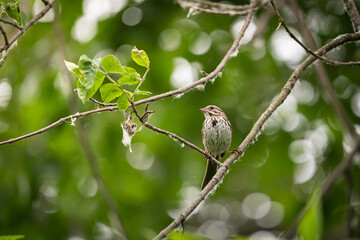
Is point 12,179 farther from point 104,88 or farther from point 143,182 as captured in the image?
point 104,88

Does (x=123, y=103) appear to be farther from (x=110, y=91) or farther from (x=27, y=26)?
(x=27, y=26)

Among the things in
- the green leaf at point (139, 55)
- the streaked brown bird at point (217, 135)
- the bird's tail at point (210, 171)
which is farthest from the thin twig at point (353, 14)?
the streaked brown bird at point (217, 135)

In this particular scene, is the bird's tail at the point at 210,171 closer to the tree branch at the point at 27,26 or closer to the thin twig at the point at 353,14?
the thin twig at the point at 353,14

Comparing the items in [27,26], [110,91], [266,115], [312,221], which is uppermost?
→ [27,26]

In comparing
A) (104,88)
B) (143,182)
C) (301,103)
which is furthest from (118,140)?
(104,88)

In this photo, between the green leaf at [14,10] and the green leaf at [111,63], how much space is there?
531 mm

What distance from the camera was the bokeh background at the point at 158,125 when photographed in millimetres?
6211

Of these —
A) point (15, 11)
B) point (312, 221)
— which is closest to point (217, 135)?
point (15, 11)

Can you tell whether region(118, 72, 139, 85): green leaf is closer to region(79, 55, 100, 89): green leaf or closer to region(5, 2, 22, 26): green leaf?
region(79, 55, 100, 89): green leaf

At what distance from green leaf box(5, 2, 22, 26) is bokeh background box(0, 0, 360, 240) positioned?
3.39 meters

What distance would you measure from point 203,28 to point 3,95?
299 centimetres

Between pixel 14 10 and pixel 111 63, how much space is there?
1.96 feet

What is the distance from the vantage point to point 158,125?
21.6 ft

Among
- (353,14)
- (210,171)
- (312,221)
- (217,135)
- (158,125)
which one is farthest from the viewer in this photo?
(158,125)
